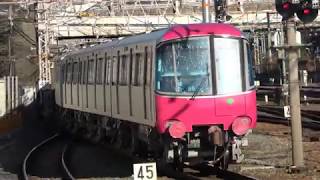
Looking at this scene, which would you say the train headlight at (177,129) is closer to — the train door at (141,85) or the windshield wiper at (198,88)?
the windshield wiper at (198,88)

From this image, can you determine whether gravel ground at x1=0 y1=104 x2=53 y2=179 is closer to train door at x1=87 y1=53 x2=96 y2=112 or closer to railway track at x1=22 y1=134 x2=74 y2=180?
railway track at x1=22 y1=134 x2=74 y2=180

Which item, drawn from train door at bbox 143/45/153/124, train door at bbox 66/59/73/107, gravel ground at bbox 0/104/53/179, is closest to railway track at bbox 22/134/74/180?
gravel ground at bbox 0/104/53/179

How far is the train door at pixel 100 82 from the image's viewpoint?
1880 centimetres

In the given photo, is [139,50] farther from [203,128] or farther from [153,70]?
[203,128]

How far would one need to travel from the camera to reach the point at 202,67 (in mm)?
13484

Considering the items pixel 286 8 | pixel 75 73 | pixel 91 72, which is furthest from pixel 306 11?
pixel 75 73

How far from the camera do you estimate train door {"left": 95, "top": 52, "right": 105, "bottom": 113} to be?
18.8 m

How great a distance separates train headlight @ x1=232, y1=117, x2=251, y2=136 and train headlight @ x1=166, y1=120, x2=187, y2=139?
102 cm

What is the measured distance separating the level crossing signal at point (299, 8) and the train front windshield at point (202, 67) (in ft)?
3.47

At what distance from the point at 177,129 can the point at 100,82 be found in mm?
6339

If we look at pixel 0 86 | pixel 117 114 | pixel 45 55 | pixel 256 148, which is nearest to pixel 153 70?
pixel 117 114

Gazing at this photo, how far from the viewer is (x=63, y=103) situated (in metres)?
29.0

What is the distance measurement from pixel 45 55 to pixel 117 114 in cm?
3156

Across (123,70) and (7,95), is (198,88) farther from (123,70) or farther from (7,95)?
(7,95)
